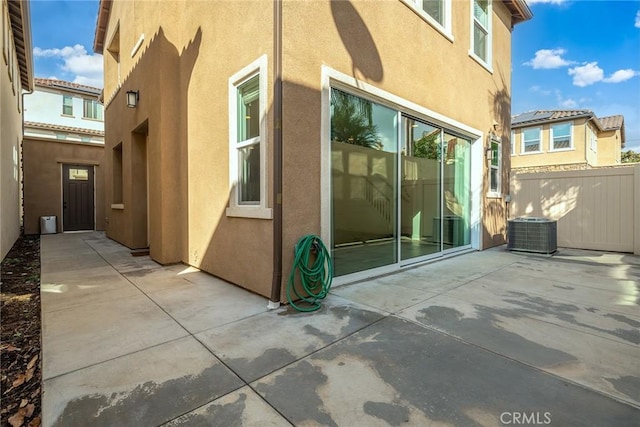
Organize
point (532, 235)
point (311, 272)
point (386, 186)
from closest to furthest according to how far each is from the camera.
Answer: point (311, 272)
point (386, 186)
point (532, 235)

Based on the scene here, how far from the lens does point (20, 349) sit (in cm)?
263

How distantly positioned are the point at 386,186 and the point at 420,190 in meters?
1.16

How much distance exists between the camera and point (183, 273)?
17.0 ft

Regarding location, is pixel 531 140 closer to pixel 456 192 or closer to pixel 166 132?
pixel 456 192

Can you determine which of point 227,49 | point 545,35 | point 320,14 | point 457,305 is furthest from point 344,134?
point 545,35

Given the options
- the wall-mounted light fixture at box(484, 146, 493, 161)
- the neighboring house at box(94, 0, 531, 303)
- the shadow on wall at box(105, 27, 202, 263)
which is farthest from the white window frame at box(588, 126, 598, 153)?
the shadow on wall at box(105, 27, 202, 263)

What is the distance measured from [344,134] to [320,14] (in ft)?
4.83

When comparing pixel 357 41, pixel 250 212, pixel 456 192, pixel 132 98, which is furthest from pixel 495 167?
pixel 132 98

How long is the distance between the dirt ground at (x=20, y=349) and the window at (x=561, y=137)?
77.5ft

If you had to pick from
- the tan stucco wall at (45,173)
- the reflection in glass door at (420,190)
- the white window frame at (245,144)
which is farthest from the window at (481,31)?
the tan stucco wall at (45,173)

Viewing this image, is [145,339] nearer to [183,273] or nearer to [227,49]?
[183,273]

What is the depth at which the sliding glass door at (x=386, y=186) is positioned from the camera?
4.41 metres

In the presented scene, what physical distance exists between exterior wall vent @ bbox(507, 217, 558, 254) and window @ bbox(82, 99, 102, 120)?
86.3 ft

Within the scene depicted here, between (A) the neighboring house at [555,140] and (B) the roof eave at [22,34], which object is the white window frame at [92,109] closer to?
(B) the roof eave at [22,34]
